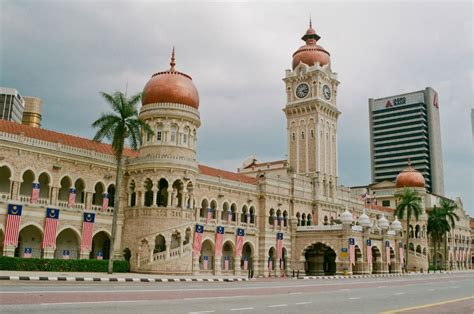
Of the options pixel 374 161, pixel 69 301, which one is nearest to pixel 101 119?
pixel 69 301

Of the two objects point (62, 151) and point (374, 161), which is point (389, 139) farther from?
point (62, 151)

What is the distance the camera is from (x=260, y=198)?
52406 mm

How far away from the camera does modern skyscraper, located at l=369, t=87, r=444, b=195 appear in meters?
139

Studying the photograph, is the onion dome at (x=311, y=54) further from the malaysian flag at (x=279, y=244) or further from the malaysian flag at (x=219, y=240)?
the malaysian flag at (x=219, y=240)

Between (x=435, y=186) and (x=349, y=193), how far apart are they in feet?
277

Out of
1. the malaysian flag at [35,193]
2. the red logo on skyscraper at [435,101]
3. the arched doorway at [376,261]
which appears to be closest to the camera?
the malaysian flag at [35,193]

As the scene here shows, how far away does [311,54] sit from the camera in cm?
6278

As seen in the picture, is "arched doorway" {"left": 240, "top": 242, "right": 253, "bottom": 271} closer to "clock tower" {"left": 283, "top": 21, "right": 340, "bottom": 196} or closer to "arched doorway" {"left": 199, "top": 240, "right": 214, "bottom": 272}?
"arched doorway" {"left": 199, "top": 240, "right": 214, "bottom": 272}

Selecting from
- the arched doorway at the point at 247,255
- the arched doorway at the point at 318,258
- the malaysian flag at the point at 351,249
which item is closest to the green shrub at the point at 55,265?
the arched doorway at the point at 247,255

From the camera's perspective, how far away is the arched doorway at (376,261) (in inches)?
2185

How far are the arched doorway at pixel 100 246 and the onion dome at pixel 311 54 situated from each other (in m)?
35.8

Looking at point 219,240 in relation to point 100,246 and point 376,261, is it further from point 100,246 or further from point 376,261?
point 376,261

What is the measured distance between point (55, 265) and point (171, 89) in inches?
671

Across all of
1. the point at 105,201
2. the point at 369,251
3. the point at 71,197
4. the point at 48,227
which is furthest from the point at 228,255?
the point at 48,227
